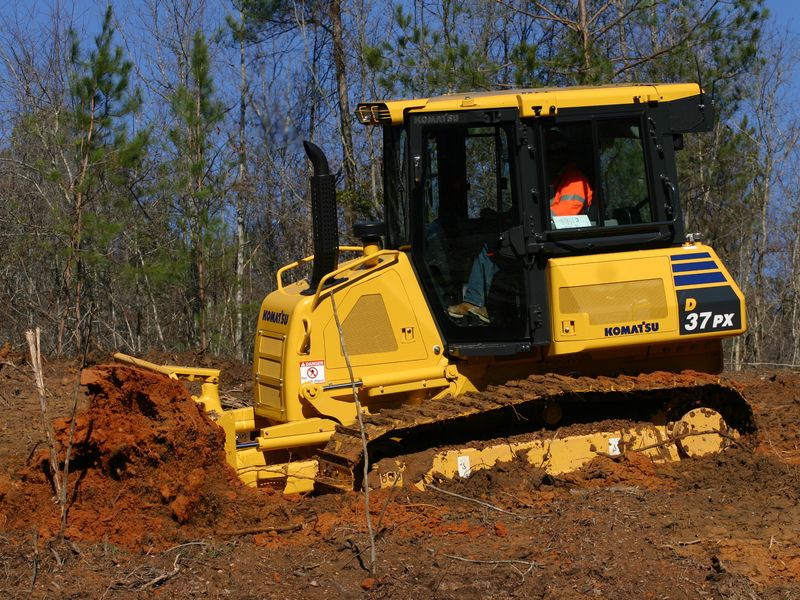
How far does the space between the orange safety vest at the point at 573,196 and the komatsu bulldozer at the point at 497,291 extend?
0.10 feet

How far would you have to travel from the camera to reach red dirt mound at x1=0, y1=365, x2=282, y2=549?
606cm

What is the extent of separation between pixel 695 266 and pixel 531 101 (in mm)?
1642

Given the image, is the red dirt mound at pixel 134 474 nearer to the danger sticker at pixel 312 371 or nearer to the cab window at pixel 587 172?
the danger sticker at pixel 312 371

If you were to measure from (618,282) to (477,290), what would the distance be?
0.97 meters

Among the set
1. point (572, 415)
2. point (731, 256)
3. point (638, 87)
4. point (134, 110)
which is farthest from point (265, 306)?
point (731, 256)

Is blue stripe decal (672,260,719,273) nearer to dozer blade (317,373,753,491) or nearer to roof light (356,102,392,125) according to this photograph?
dozer blade (317,373,753,491)

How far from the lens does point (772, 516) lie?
21.3 ft

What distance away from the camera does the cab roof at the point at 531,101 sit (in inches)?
278

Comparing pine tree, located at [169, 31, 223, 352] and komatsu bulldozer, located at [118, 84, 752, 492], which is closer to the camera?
komatsu bulldozer, located at [118, 84, 752, 492]

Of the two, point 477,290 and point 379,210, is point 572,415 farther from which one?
point 379,210

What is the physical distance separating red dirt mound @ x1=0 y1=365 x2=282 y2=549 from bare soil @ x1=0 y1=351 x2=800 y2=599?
0.01m

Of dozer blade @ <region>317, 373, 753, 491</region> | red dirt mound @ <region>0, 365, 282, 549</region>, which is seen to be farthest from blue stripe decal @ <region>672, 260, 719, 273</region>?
red dirt mound @ <region>0, 365, 282, 549</region>

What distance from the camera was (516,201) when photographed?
7.10m

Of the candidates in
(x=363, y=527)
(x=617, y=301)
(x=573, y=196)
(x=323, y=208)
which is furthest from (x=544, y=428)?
(x=323, y=208)
